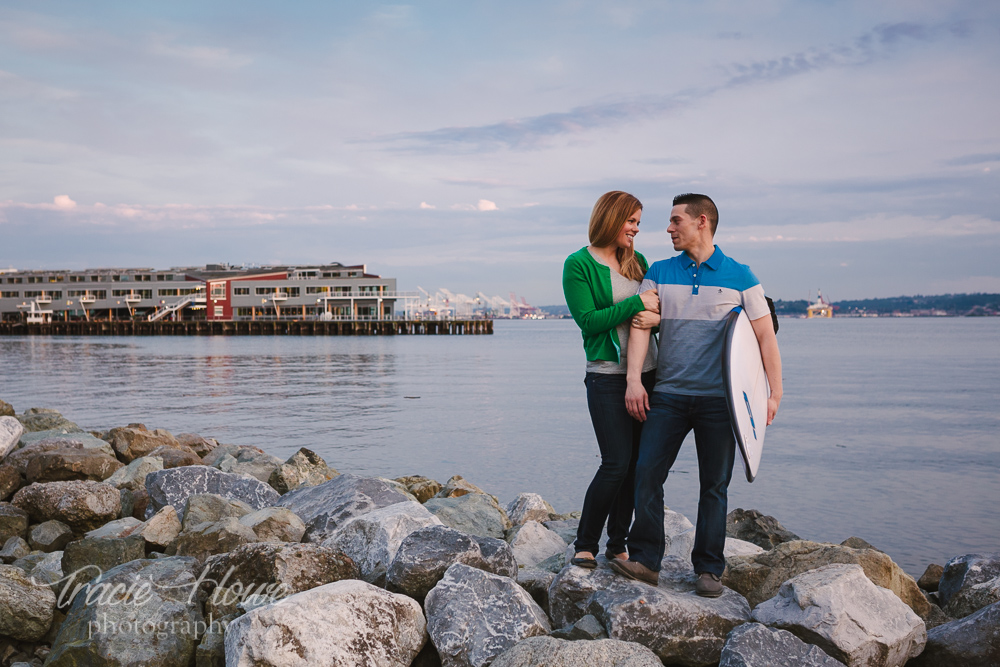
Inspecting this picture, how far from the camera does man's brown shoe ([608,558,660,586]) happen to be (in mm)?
4234

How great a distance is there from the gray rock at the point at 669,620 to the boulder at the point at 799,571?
0.47m

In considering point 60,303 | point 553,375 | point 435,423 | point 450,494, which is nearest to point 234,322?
point 60,303

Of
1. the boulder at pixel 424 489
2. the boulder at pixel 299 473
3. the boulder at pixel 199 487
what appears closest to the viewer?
the boulder at pixel 199 487

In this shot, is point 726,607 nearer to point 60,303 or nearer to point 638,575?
point 638,575

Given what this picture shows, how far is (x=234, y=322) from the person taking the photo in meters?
94.6

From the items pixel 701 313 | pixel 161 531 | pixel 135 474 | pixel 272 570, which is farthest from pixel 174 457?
pixel 701 313

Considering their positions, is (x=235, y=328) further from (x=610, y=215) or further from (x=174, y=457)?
(x=610, y=215)

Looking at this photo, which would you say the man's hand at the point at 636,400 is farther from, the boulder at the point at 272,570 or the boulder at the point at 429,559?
the boulder at the point at 272,570

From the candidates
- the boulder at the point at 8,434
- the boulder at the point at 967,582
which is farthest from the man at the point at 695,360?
the boulder at the point at 8,434

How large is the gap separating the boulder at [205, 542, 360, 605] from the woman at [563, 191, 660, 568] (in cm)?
158

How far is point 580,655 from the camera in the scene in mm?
3598

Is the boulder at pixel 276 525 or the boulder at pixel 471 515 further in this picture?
the boulder at pixel 471 515

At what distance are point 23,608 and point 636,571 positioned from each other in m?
3.56

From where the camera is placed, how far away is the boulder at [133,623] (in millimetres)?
4156
